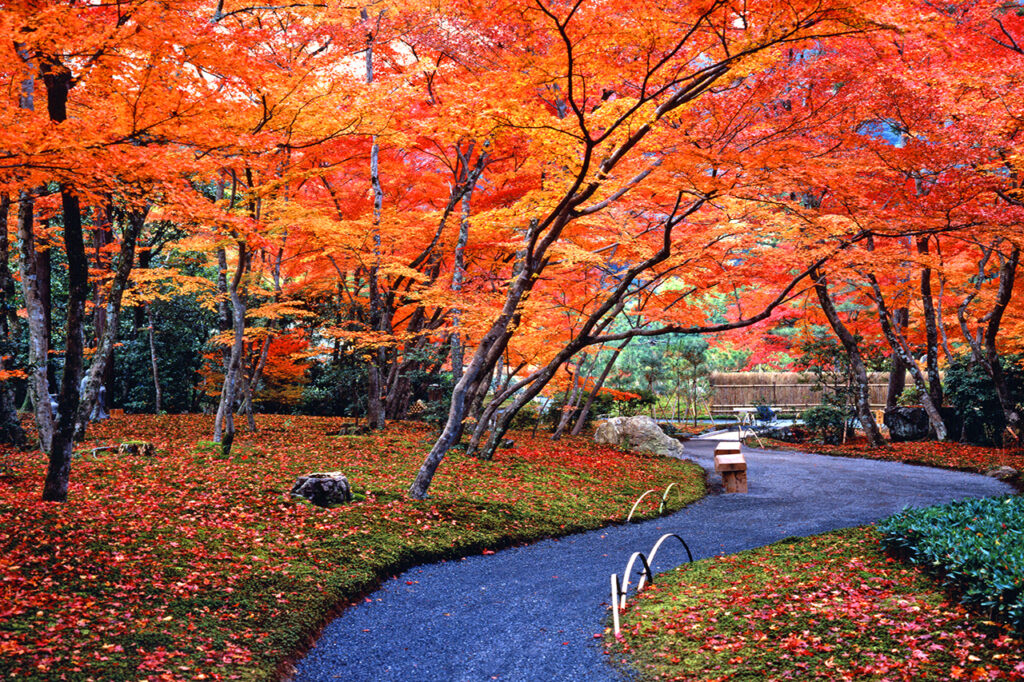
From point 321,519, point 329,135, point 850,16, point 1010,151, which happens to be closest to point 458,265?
point 329,135

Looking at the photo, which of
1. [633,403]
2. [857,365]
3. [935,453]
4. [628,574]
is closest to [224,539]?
[628,574]

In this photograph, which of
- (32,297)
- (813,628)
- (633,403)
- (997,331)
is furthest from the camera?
(633,403)

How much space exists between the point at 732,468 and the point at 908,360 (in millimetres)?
7633

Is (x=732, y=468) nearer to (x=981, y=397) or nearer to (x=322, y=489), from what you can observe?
(x=322, y=489)

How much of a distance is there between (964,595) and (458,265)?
10.4 metres

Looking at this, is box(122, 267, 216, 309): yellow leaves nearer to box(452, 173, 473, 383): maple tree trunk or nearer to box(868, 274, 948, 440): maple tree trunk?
box(452, 173, 473, 383): maple tree trunk

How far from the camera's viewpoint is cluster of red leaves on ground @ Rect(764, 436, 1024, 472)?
14773 millimetres

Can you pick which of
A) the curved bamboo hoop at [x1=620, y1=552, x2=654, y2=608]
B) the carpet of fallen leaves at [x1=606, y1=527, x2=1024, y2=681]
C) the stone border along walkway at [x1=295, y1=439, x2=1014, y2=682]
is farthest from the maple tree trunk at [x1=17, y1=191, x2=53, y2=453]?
the carpet of fallen leaves at [x1=606, y1=527, x2=1024, y2=681]

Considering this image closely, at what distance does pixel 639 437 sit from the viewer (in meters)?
17.6

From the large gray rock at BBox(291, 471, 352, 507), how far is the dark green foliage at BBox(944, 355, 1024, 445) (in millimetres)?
16568

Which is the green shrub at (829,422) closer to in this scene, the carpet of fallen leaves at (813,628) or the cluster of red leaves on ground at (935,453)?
the cluster of red leaves on ground at (935,453)

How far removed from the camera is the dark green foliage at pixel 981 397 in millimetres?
17156

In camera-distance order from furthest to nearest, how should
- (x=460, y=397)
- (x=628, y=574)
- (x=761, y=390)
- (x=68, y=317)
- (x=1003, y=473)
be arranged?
(x=761, y=390) → (x=1003, y=473) → (x=460, y=397) → (x=68, y=317) → (x=628, y=574)

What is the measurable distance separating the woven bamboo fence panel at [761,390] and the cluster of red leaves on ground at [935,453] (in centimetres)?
1141
